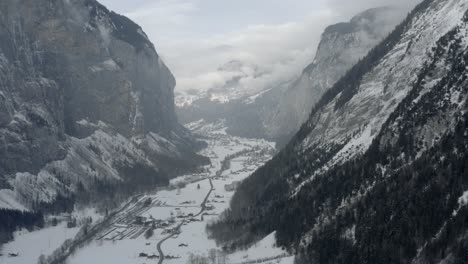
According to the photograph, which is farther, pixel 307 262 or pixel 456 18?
pixel 456 18

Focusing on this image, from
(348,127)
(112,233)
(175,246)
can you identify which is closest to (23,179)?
(112,233)

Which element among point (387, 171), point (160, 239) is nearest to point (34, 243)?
point (160, 239)

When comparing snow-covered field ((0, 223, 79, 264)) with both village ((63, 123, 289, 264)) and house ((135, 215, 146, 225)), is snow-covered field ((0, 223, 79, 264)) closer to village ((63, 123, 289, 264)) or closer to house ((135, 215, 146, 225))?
village ((63, 123, 289, 264))

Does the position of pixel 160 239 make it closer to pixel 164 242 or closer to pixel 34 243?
pixel 164 242

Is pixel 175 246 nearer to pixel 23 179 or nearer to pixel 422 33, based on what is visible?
pixel 23 179

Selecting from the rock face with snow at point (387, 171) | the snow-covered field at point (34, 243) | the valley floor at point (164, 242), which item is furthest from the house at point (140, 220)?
A: the rock face with snow at point (387, 171)

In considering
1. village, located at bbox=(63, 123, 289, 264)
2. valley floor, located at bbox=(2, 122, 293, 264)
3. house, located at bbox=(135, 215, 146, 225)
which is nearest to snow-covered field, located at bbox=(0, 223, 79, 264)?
valley floor, located at bbox=(2, 122, 293, 264)

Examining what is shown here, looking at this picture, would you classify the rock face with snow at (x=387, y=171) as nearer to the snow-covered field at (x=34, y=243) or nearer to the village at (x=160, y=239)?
the village at (x=160, y=239)

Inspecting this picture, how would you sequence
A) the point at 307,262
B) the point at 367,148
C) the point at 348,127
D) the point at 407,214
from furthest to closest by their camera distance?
1. the point at 348,127
2. the point at 367,148
3. the point at 307,262
4. the point at 407,214
